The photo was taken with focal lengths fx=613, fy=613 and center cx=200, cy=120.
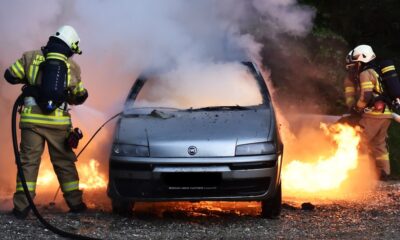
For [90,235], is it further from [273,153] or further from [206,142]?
[273,153]

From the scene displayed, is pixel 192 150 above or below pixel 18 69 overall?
below

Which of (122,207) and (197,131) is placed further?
(122,207)

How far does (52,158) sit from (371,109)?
441 centimetres

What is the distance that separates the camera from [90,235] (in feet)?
16.5

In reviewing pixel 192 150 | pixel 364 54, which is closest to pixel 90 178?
pixel 192 150

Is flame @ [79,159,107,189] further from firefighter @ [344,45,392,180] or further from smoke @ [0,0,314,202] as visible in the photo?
firefighter @ [344,45,392,180]

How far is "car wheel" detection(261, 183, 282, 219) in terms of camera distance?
5.59 metres

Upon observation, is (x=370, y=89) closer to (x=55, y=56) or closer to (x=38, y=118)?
(x=55, y=56)

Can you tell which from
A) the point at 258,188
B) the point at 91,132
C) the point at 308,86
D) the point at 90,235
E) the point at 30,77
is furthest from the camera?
the point at 308,86

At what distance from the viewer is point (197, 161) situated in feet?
17.3

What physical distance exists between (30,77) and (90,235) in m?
1.68

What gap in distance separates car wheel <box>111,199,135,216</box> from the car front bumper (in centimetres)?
31

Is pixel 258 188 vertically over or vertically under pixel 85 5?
under

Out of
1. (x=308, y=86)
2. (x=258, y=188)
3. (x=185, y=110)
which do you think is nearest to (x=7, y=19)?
(x=185, y=110)
